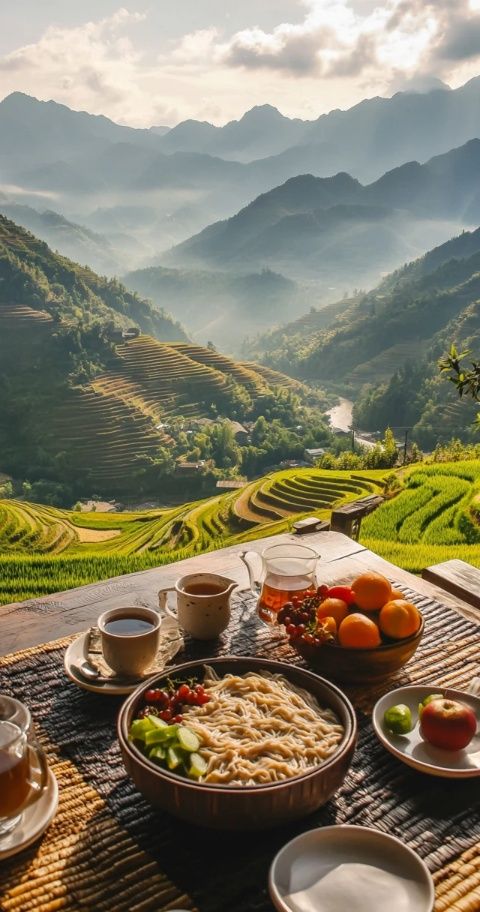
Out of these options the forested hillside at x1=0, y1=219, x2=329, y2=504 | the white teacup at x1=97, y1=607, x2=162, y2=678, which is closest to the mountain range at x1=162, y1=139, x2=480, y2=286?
the forested hillside at x1=0, y1=219, x2=329, y2=504

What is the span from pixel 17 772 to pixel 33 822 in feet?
0.34

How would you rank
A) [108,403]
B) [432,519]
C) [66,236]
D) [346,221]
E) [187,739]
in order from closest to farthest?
[187,739]
[432,519]
[108,403]
[346,221]
[66,236]

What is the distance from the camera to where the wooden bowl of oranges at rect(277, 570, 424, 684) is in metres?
1.16

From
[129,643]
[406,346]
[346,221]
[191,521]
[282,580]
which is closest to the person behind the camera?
[129,643]

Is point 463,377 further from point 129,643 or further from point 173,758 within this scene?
point 173,758

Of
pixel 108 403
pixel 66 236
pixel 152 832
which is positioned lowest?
pixel 108 403

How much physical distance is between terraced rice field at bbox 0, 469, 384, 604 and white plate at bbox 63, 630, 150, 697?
5.95 metres

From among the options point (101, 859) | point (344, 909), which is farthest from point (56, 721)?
point (344, 909)

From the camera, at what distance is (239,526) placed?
400 inches

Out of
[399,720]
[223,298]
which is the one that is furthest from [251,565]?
[223,298]

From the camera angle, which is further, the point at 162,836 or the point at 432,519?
the point at 432,519

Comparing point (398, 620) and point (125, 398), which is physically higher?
point (398, 620)

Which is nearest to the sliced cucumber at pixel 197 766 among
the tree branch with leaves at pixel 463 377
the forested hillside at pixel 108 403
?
the tree branch with leaves at pixel 463 377

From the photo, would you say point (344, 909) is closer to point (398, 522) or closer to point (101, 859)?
point (101, 859)
